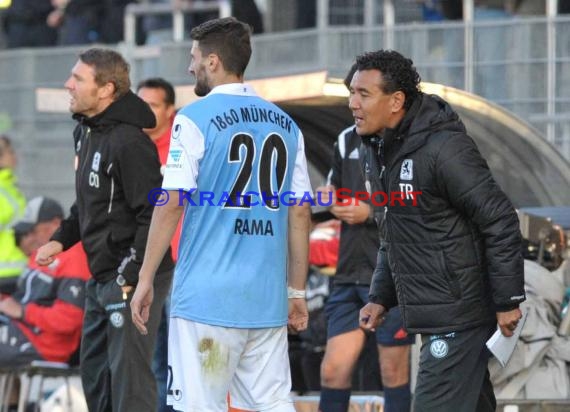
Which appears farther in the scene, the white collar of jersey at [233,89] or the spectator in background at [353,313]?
the spectator in background at [353,313]

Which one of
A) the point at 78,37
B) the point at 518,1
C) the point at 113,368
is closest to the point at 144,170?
the point at 113,368

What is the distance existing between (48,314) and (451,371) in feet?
15.1

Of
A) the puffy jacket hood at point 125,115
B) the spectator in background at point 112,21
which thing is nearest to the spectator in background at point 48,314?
the puffy jacket hood at point 125,115

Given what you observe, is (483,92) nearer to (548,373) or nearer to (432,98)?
(548,373)

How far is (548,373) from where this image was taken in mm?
9109

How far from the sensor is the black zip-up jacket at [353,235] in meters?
8.92

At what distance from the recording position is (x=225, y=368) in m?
6.76

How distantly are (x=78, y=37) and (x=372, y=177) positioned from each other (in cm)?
912

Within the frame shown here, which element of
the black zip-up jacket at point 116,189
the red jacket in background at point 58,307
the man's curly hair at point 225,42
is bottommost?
the red jacket in background at point 58,307

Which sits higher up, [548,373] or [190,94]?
[190,94]

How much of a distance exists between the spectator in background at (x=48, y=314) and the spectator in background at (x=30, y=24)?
18.8ft

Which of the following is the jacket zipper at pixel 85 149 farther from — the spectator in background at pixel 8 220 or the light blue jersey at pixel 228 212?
the spectator in background at pixel 8 220

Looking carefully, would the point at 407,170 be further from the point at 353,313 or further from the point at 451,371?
the point at 353,313

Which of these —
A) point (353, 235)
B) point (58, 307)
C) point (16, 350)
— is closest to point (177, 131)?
point (353, 235)
